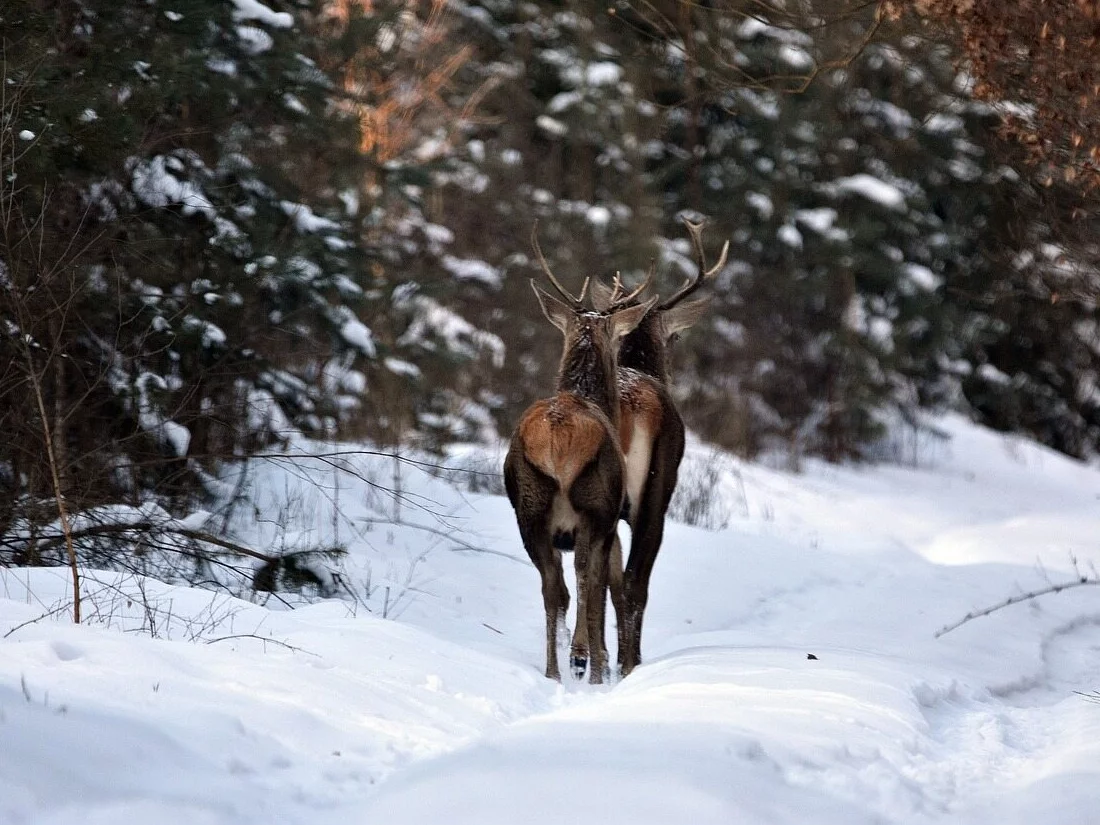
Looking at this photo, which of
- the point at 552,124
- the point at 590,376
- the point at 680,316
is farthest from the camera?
the point at 552,124

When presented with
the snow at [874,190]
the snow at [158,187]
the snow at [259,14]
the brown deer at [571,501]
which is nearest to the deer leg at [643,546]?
the brown deer at [571,501]

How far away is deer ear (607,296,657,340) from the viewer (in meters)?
7.54

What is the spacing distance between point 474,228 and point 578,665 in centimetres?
1782

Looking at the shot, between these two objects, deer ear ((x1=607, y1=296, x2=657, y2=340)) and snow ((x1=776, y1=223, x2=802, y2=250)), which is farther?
snow ((x1=776, y1=223, x2=802, y2=250))

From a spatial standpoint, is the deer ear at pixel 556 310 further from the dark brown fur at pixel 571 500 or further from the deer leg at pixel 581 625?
the deer leg at pixel 581 625

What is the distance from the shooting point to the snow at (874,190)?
2388 centimetres

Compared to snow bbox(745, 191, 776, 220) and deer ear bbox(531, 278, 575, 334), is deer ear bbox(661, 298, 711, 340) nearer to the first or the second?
deer ear bbox(531, 278, 575, 334)

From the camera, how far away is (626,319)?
758cm

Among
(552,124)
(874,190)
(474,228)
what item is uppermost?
(874,190)

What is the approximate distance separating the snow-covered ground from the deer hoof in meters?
0.08

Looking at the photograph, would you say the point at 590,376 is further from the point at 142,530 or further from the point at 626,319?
the point at 142,530

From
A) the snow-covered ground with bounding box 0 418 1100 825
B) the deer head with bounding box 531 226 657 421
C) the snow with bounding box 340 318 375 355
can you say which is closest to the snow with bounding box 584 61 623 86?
the snow with bounding box 340 318 375 355

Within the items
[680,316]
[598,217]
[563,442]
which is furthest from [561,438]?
[598,217]

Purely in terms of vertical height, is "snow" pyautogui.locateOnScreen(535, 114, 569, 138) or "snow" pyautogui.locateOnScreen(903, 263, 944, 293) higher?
"snow" pyautogui.locateOnScreen(535, 114, 569, 138)
